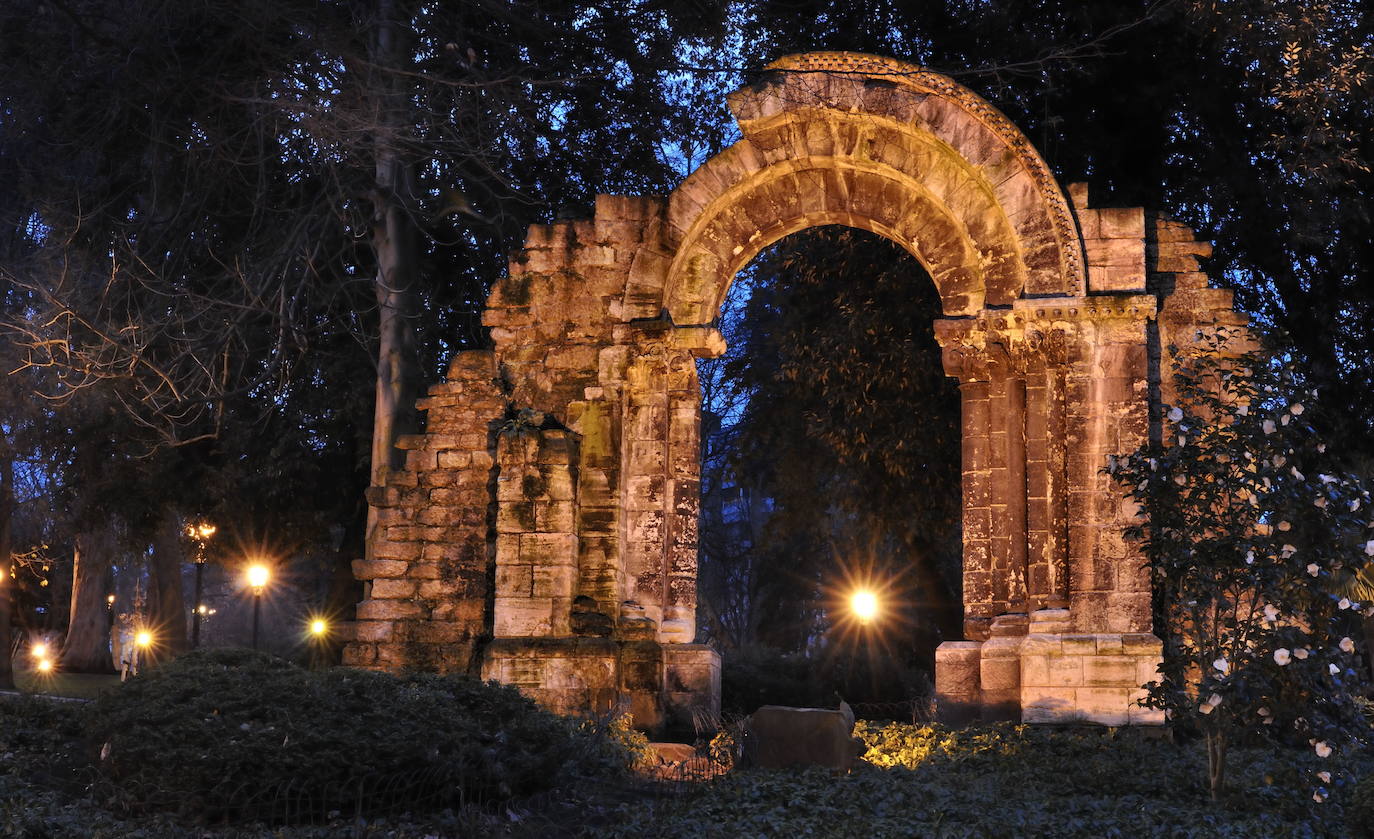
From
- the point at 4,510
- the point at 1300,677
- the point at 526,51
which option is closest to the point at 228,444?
the point at 4,510

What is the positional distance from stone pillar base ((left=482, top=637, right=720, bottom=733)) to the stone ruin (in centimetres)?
2

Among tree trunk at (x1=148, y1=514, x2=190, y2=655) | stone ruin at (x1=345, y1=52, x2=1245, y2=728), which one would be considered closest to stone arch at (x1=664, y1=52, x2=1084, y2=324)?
stone ruin at (x1=345, y1=52, x2=1245, y2=728)

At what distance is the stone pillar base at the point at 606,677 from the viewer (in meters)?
11.0

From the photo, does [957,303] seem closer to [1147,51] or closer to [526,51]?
[1147,51]

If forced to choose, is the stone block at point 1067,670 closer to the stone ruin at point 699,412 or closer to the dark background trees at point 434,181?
the stone ruin at point 699,412

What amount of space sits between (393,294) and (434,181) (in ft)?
7.40

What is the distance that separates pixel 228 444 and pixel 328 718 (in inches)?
431

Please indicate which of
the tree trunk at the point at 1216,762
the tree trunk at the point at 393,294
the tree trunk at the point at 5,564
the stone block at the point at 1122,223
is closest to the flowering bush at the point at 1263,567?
the tree trunk at the point at 1216,762

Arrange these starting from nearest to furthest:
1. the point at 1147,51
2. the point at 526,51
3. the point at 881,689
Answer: the point at 1147,51, the point at 526,51, the point at 881,689

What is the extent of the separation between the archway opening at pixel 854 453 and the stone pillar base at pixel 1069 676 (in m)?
3.35

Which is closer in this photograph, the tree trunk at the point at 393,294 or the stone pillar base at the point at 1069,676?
the stone pillar base at the point at 1069,676

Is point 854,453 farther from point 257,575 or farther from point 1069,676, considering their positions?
point 257,575

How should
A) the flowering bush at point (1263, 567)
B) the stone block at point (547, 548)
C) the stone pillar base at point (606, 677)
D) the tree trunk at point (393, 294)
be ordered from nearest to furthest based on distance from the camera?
the flowering bush at point (1263, 567)
the stone pillar base at point (606, 677)
the stone block at point (547, 548)
the tree trunk at point (393, 294)

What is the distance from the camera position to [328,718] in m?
7.40
